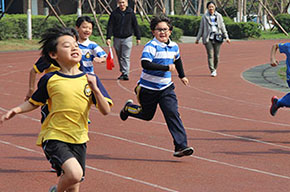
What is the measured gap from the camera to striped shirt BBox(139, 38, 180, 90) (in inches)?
286

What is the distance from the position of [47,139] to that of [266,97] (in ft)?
26.5

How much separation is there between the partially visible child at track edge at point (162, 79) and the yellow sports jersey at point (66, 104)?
2.32 m

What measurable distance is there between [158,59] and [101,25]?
22322 millimetres

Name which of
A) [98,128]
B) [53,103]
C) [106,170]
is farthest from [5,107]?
[53,103]

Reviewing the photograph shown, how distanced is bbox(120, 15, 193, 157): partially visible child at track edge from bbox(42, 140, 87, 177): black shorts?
234 centimetres

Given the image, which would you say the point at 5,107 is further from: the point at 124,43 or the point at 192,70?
the point at 192,70

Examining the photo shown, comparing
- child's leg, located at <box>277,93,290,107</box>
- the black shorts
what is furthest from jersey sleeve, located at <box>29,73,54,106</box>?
child's leg, located at <box>277,93,290,107</box>

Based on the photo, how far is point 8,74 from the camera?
16.1m

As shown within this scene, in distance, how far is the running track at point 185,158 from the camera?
619 centimetres

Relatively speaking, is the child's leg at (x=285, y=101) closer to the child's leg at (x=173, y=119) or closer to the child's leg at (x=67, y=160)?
the child's leg at (x=173, y=119)

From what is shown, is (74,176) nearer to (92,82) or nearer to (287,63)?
(92,82)

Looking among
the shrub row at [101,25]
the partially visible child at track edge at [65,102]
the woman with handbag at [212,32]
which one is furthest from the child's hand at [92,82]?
the shrub row at [101,25]

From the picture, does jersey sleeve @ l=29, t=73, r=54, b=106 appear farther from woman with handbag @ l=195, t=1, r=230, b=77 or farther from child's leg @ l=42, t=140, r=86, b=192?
woman with handbag @ l=195, t=1, r=230, b=77

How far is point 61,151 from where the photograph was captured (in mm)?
4742
